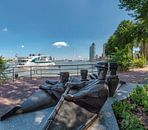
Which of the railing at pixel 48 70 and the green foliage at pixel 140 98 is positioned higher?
the railing at pixel 48 70

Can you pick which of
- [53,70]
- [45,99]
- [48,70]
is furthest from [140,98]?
[48,70]

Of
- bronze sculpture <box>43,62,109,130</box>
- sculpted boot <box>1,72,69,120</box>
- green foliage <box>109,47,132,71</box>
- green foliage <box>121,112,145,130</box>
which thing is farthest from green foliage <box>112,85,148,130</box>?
green foliage <box>109,47,132,71</box>

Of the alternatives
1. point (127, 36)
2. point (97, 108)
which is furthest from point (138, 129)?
point (127, 36)

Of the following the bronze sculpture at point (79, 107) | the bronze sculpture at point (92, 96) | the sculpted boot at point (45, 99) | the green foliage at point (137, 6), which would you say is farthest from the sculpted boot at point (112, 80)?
the green foliage at point (137, 6)

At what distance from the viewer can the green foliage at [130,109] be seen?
500cm

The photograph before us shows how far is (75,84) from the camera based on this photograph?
5527 millimetres

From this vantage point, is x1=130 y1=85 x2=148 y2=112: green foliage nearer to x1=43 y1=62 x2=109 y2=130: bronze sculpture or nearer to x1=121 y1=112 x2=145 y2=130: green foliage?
x1=121 y1=112 x2=145 y2=130: green foliage

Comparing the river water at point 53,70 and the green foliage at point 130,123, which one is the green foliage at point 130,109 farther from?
the river water at point 53,70

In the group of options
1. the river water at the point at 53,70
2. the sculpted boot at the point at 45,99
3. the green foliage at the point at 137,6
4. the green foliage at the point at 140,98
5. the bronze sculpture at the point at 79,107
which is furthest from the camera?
the river water at the point at 53,70

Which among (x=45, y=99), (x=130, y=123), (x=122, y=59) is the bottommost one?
(x=130, y=123)

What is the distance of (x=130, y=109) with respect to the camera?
590cm

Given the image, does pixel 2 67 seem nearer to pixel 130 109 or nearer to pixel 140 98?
pixel 140 98

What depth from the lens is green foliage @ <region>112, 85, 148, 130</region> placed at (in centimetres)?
500

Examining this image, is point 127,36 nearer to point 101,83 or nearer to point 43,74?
point 43,74
